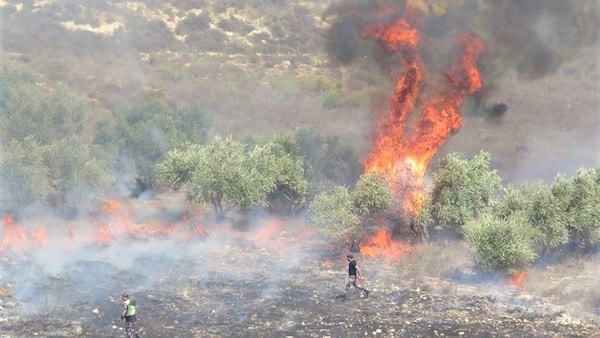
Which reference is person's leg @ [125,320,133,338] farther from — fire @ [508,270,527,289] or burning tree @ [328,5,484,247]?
burning tree @ [328,5,484,247]

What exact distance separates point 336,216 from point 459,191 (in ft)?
20.4

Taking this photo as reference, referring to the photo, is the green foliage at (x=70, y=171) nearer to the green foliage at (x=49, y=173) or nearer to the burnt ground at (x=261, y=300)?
the green foliage at (x=49, y=173)

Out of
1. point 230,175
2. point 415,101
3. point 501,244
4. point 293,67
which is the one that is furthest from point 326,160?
point 293,67

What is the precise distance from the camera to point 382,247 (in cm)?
3106

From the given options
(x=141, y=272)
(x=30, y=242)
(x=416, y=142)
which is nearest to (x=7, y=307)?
(x=141, y=272)

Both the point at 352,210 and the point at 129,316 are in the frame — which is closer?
the point at 129,316

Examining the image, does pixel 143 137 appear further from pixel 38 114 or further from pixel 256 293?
pixel 256 293

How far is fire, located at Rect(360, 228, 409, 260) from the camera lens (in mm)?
30266

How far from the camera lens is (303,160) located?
128ft

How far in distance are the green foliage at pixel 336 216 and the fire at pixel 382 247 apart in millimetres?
1327

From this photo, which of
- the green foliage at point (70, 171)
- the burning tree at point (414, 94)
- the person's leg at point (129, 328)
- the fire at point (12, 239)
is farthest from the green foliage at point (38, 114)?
the person's leg at point (129, 328)

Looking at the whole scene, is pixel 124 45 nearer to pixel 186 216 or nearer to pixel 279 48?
pixel 279 48

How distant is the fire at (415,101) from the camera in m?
34.4

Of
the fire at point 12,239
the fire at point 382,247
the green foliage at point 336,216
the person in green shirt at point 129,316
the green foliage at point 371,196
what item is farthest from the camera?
the green foliage at point 371,196
